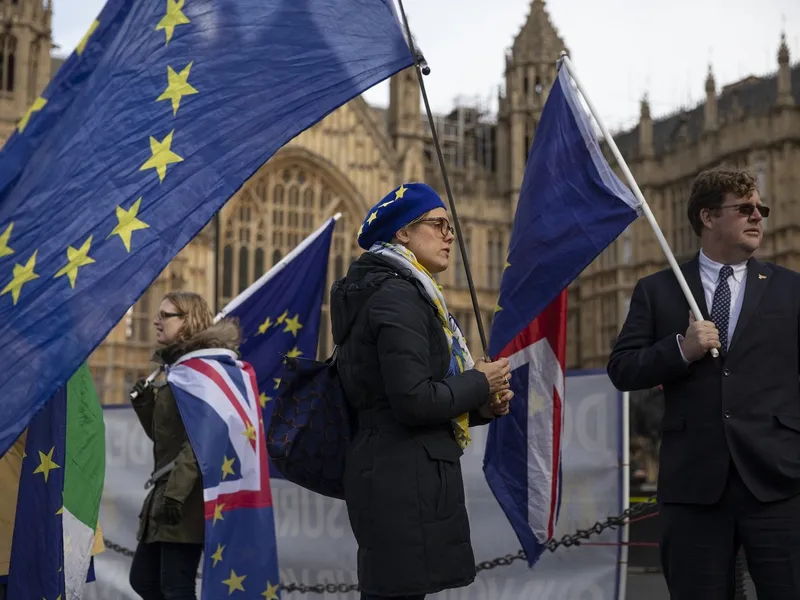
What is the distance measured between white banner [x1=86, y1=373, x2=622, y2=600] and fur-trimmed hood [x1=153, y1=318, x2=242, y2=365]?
1.72m

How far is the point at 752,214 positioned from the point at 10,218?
2.35 m

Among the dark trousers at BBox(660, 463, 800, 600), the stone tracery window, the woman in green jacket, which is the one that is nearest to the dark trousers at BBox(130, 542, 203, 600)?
the woman in green jacket

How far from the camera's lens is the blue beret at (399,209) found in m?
3.16

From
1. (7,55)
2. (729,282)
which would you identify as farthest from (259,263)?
(729,282)

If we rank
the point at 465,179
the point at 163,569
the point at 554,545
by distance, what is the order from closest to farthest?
the point at 163,569, the point at 554,545, the point at 465,179

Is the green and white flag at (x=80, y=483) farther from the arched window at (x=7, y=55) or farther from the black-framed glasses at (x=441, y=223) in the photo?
the arched window at (x=7, y=55)

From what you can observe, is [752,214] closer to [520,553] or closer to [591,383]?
[591,383]

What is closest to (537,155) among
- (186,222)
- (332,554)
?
(186,222)

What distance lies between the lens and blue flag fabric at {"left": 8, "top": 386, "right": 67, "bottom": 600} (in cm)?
397

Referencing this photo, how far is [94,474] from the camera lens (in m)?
4.59

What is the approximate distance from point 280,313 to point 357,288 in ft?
13.1

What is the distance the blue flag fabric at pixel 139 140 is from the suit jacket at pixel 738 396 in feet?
4.69

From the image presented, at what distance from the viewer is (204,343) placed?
4805 millimetres

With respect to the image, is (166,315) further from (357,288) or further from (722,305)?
(722,305)
